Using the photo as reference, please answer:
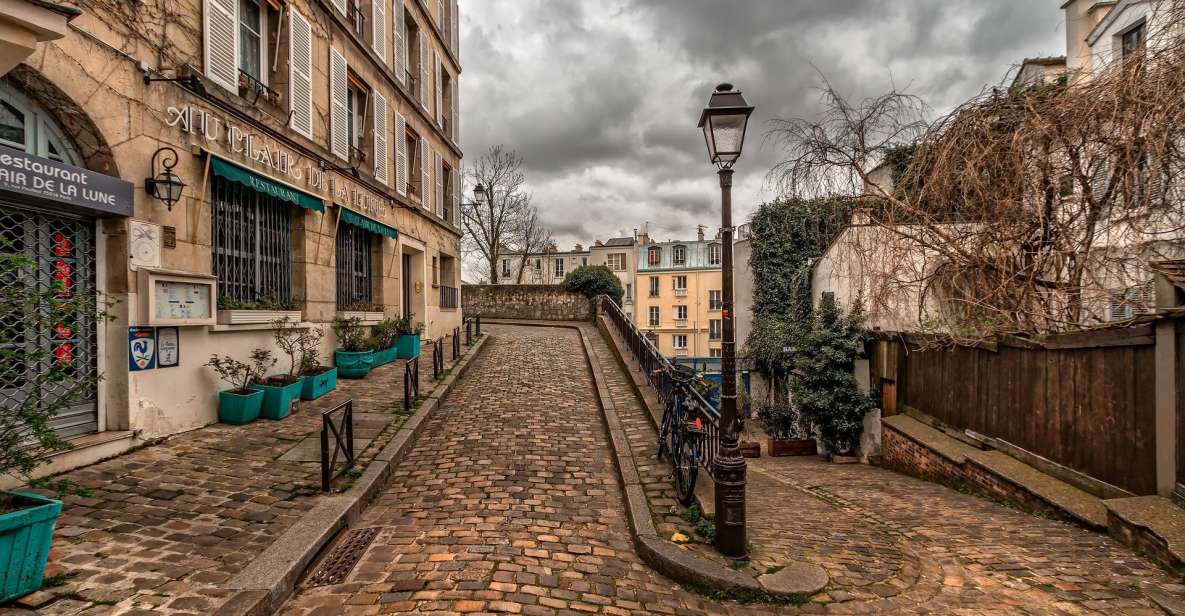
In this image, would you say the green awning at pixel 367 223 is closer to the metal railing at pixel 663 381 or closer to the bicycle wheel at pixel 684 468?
the metal railing at pixel 663 381

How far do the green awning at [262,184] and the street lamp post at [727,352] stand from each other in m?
6.38

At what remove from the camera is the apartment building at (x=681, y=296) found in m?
39.5

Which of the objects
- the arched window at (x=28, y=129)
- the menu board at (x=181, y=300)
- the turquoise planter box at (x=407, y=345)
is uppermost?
the arched window at (x=28, y=129)

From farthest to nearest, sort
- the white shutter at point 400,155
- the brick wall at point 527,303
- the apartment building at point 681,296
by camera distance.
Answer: the apartment building at point 681,296, the brick wall at point 527,303, the white shutter at point 400,155

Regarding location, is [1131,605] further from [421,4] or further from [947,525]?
[421,4]

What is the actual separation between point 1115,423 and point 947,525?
1.94m

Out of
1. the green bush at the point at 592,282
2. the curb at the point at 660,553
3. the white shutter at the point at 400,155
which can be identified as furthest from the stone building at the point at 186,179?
the green bush at the point at 592,282

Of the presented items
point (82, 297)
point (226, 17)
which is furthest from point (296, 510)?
point (226, 17)

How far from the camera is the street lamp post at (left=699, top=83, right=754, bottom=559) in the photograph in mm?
4023

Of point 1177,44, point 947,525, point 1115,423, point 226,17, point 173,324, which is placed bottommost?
point 947,525

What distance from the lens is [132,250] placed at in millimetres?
5586

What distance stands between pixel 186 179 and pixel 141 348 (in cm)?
219

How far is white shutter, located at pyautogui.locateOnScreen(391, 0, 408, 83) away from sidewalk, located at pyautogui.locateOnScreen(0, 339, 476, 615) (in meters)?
9.86

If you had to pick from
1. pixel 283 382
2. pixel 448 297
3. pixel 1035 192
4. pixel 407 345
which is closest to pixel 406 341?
pixel 407 345
